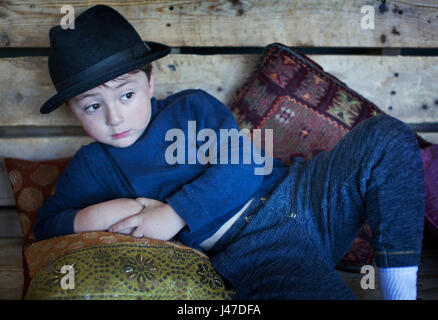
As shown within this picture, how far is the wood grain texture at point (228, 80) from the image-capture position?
4.37 feet

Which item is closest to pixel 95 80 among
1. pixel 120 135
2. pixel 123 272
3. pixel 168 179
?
pixel 120 135

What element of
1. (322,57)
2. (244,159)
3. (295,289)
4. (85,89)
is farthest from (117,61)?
(322,57)

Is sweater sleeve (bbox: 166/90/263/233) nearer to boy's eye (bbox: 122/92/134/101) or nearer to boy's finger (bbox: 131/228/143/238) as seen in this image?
boy's finger (bbox: 131/228/143/238)

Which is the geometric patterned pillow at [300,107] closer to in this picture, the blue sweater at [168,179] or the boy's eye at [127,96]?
the blue sweater at [168,179]

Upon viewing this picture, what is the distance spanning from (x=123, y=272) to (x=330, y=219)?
49cm

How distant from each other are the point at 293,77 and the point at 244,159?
0.41 meters

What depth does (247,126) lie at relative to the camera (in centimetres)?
126

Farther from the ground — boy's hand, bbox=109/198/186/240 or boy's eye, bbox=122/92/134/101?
boy's eye, bbox=122/92/134/101

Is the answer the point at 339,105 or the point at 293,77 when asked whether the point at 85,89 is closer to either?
the point at 293,77

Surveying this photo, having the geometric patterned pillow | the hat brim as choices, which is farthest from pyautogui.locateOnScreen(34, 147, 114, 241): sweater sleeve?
the geometric patterned pillow

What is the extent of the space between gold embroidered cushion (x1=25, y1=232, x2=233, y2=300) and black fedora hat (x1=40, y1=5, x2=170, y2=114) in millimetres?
356

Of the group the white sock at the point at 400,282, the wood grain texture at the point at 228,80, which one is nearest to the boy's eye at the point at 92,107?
the wood grain texture at the point at 228,80

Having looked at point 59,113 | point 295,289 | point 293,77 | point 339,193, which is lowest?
point 295,289

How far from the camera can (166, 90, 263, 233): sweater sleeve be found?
3.10ft
